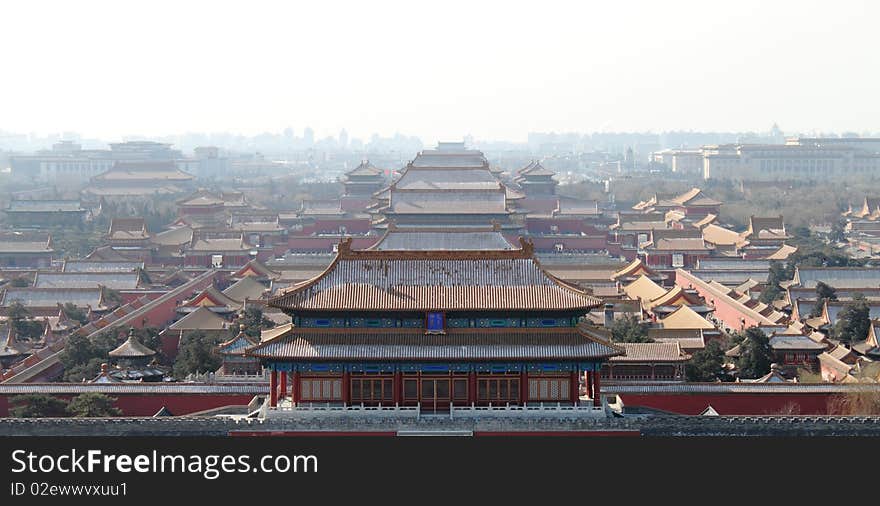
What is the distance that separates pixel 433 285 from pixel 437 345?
56.2 inches

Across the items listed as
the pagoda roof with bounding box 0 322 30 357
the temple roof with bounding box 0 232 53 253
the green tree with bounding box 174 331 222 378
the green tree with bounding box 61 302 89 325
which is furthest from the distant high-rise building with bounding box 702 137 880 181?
the pagoda roof with bounding box 0 322 30 357

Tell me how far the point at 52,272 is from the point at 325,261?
1126cm

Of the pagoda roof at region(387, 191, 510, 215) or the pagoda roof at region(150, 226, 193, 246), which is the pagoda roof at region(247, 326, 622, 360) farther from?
the pagoda roof at region(150, 226, 193, 246)

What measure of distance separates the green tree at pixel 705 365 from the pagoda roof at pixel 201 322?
15.7m

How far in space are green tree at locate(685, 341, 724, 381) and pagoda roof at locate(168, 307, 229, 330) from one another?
1570cm

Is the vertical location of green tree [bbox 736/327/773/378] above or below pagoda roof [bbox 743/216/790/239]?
below

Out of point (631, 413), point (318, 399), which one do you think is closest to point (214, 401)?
point (318, 399)

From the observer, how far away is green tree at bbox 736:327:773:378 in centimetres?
3350

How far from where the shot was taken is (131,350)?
115 ft

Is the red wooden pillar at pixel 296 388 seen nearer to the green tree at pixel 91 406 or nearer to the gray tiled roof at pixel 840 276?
the green tree at pixel 91 406

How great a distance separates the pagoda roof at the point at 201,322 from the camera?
40.0m

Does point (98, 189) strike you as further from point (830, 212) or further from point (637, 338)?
point (637, 338)

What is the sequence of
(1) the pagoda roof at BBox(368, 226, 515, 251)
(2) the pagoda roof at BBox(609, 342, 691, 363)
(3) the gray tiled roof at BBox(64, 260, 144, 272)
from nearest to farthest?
(1) the pagoda roof at BBox(368, 226, 515, 251)
(2) the pagoda roof at BBox(609, 342, 691, 363)
(3) the gray tiled roof at BBox(64, 260, 144, 272)

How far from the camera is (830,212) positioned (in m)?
84.7
